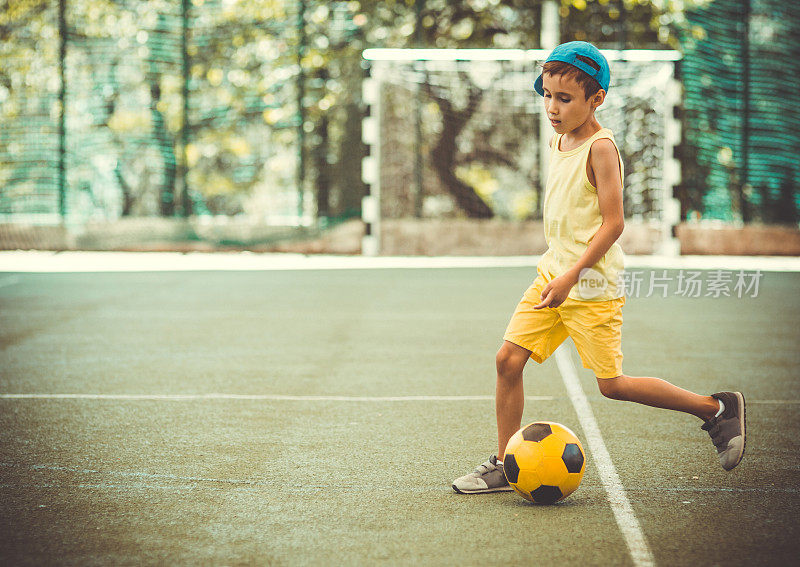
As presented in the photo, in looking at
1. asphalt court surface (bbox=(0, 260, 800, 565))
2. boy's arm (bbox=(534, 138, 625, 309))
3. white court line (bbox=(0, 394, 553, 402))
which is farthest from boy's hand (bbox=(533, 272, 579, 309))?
white court line (bbox=(0, 394, 553, 402))

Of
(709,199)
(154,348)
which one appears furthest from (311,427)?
(709,199)

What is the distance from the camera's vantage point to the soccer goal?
1677cm

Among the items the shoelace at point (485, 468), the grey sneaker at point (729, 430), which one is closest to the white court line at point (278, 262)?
the shoelace at point (485, 468)

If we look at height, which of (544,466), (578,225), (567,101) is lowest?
(544,466)

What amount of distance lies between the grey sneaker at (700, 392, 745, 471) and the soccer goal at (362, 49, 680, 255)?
12.8m

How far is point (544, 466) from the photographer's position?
3.82m

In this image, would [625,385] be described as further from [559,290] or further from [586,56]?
[586,56]

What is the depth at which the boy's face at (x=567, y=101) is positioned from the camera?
3.82 metres

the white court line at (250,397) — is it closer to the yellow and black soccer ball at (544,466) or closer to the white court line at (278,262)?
the yellow and black soccer ball at (544,466)

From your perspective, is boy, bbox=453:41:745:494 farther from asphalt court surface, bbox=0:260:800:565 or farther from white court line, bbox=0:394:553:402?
white court line, bbox=0:394:553:402

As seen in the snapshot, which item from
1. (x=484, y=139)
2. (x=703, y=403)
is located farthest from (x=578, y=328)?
(x=484, y=139)

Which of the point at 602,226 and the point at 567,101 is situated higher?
the point at 567,101

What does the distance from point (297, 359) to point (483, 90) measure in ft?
37.2

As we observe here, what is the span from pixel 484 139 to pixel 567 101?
46.8 ft
